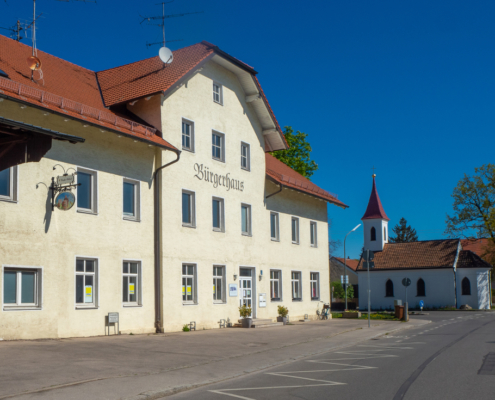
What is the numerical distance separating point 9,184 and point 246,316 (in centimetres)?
1251

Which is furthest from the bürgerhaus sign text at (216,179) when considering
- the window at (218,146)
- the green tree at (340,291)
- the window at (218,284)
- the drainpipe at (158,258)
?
the green tree at (340,291)

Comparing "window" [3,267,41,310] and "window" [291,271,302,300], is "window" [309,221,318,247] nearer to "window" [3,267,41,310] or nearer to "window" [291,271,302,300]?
"window" [291,271,302,300]

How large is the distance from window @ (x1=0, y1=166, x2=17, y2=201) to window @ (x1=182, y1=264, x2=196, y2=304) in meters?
8.11

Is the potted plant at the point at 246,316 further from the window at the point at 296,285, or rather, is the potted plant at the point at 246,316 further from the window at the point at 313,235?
the window at the point at 313,235

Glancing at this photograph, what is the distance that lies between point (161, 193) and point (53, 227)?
5179 mm

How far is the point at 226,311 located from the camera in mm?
24422

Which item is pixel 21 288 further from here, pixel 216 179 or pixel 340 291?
pixel 340 291

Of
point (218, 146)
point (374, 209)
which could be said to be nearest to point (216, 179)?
point (218, 146)

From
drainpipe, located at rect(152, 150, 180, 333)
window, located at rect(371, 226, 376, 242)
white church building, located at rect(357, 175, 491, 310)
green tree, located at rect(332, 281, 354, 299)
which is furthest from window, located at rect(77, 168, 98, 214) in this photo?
green tree, located at rect(332, 281, 354, 299)

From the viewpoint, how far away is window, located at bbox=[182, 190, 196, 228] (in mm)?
22719

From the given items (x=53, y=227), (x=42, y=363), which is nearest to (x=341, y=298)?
(x=53, y=227)

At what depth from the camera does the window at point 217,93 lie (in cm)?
2553

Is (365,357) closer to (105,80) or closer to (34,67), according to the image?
(34,67)

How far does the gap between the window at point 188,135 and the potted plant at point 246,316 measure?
23.8 ft
